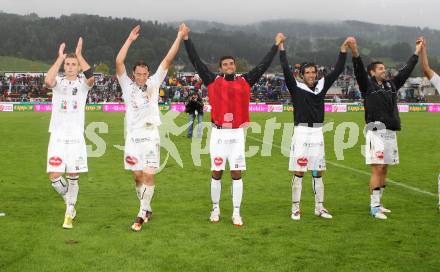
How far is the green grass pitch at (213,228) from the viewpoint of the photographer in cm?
646

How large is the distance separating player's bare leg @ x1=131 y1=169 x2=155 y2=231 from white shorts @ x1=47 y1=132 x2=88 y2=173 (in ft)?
3.10

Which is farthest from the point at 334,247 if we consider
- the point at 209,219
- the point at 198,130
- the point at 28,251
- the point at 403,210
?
the point at 198,130

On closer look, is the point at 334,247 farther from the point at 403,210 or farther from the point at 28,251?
the point at 28,251

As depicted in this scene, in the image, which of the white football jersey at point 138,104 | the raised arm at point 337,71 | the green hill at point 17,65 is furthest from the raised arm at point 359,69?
the green hill at point 17,65

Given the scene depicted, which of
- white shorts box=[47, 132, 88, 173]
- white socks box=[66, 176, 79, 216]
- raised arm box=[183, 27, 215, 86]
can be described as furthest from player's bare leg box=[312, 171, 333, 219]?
white socks box=[66, 176, 79, 216]

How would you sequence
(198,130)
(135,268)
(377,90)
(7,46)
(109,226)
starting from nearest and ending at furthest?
1. (135,268)
2. (109,226)
3. (377,90)
4. (198,130)
5. (7,46)

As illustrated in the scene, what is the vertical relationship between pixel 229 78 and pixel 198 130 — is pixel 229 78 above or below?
above

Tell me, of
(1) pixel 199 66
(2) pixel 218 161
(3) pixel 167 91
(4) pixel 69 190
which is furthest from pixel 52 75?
(3) pixel 167 91

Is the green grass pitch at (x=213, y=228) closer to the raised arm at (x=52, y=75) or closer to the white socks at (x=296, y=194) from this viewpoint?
the white socks at (x=296, y=194)

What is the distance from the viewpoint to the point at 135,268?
6195 millimetres

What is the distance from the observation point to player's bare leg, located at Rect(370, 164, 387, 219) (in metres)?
8.89

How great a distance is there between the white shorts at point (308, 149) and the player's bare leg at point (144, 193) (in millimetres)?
2270

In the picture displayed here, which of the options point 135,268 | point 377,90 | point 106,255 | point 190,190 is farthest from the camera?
point 190,190

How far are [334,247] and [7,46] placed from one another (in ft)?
664
